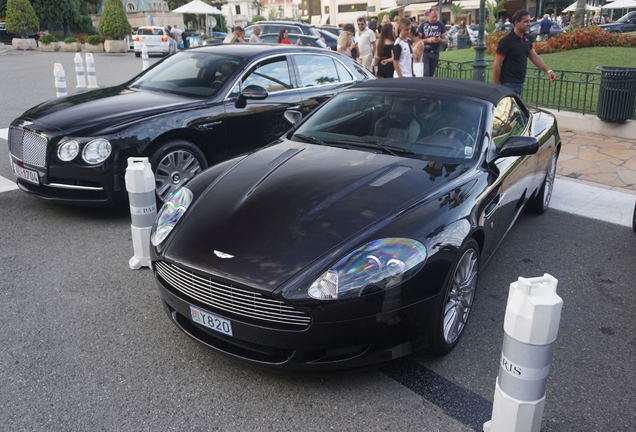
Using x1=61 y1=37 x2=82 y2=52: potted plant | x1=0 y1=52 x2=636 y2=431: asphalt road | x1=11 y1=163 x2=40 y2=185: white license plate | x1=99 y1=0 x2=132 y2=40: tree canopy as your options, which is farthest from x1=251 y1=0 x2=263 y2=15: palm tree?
x1=0 y1=52 x2=636 y2=431: asphalt road

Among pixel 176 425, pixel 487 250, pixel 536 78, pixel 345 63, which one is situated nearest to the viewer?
pixel 176 425

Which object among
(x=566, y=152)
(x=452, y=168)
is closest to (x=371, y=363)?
(x=452, y=168)

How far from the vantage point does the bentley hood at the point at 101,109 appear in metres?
5.49

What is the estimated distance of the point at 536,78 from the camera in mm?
10344

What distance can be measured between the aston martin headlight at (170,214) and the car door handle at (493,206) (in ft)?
6.19

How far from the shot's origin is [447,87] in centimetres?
464

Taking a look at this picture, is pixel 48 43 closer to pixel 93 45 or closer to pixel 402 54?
pixel 93 45

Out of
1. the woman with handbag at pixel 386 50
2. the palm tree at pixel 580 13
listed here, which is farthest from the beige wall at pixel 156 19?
the woman with handbag at pixel 386 50

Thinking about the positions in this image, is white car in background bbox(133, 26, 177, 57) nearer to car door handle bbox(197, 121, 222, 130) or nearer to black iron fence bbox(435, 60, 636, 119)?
black iron fence bbox(435, 60, 636, 119)

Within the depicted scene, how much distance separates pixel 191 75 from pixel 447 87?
3150mm

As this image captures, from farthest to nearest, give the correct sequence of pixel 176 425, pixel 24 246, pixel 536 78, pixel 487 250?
pixel 536 78
pixel 24 246
pixel 487 250
pixel 176 425

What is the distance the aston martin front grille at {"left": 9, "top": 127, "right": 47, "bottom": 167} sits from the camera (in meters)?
5.43

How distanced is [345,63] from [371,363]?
537 cm

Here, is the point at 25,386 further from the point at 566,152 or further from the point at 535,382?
the point at 566,152
